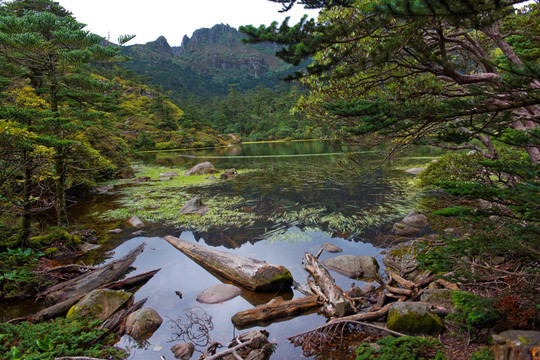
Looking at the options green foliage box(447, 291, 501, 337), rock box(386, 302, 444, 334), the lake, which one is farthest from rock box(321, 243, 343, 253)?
green foliage box(447, 291, 501, 337)

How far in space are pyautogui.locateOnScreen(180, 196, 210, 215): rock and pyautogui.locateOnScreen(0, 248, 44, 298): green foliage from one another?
720 cm

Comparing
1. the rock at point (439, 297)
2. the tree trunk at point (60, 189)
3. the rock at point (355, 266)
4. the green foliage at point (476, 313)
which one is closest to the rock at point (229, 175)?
the tree trunk at point (60, 189)

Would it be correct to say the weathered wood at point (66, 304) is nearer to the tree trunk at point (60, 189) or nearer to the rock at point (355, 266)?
the tree trunk at point (60, 189)

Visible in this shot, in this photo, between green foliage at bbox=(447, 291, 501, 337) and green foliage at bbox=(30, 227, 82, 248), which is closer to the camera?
green foliage at bbox=(447, 291, 501, 337)

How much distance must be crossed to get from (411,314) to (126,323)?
6.29 meters

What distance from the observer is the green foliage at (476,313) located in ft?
14.3

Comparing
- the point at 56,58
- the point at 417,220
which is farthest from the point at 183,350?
the point at 56,58

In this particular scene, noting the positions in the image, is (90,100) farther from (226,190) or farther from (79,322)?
(226,190)

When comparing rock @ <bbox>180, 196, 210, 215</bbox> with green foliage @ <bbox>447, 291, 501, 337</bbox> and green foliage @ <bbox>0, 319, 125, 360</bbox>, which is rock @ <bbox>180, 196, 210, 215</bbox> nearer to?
green foliage @ <bbox>0, 319, 125, 360</bbox>

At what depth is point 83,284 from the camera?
304 inches

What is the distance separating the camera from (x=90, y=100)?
39.5 feet

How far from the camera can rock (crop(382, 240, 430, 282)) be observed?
7.70 m

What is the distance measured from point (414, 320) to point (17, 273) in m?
10.4

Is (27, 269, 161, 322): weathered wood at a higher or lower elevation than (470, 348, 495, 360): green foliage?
lower
